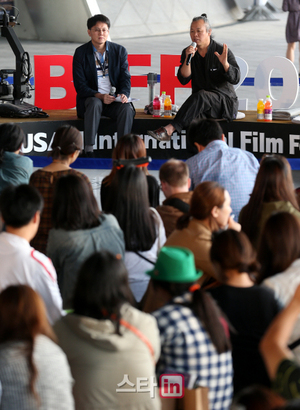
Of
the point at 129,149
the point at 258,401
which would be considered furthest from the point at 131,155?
the point at 258,401

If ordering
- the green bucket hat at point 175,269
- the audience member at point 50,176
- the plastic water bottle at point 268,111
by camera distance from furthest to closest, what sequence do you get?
the plastic water bottle at point 268,111 → the audience member at point 50,176 → the green bucket hat at point 175,269

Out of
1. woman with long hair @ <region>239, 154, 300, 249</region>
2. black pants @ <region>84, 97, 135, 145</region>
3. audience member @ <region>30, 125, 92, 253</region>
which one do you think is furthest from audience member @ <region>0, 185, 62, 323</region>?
black pants @ <region>84, 97, 135, 145</region>

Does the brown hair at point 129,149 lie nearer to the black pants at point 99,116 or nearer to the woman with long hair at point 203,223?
the woman with long hair at point 203,223

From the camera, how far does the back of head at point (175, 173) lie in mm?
3373

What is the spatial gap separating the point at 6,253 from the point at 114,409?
779 millimetres

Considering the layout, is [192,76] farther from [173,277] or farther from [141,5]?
[141,5]

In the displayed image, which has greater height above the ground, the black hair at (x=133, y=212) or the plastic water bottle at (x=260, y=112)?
the plastic water bottle at (x=260, y=112)

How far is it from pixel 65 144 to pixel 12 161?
0.36 meters

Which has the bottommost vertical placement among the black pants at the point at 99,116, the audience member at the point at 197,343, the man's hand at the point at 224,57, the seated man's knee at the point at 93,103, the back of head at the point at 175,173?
the audience member at the point at 197,343

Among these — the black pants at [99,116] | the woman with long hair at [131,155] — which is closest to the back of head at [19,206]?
the woman with long hair at [131,155]

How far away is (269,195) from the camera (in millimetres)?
3096

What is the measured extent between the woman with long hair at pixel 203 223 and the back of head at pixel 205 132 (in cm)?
152

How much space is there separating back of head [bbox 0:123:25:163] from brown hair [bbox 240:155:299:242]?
1.62 m

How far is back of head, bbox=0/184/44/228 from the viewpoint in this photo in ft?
8.04
